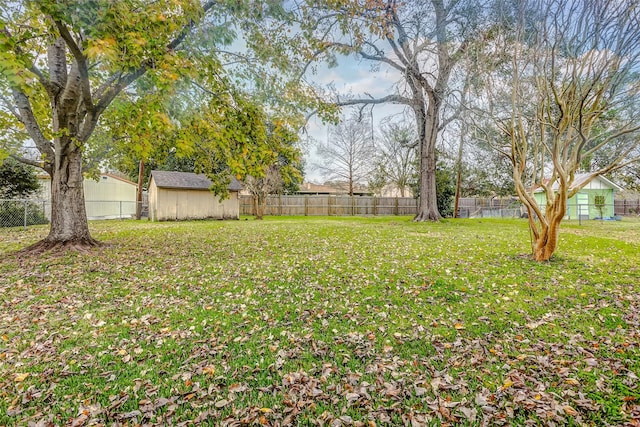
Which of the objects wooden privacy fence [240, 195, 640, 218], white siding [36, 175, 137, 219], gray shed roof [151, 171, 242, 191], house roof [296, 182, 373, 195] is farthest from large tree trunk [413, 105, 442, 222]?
white siding [36, 175, 137, 219]

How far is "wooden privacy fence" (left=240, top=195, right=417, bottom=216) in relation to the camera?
80.7 feet

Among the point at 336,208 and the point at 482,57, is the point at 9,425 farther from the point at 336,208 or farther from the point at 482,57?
the point at 336,208

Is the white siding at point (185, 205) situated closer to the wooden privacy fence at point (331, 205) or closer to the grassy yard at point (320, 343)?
the wooden privacy fence at point (331, 205)

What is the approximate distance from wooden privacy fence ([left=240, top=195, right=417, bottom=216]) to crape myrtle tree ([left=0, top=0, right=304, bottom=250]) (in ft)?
54.9

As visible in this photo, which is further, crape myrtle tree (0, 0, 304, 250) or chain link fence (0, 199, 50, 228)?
chain link fence (0, 199, 50, 228)

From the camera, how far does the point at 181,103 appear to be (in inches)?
239

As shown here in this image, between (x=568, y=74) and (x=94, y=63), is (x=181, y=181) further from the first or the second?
(x=568, y=74)

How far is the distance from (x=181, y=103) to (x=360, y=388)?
603 cm

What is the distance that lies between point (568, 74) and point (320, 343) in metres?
6.13

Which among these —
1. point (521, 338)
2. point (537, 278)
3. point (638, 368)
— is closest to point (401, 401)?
point (521, 338)

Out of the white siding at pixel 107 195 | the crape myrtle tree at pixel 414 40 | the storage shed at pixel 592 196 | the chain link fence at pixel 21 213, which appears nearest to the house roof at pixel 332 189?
the white siding at pixel 107 195

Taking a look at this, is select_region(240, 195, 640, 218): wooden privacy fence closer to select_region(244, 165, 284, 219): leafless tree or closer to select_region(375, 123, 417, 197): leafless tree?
select_region(375, 123, 417, 197): leafless tree

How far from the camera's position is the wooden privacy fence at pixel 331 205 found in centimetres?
2461

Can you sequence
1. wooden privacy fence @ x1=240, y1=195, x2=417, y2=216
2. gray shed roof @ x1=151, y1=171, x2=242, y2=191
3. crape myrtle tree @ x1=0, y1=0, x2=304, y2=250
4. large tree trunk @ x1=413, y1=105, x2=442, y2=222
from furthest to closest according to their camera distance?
wooden privacy fence @ x1=240, y1=195, x2=417, y2=216
gray shed roof @ x1=151, y1=171, x2=242, y2=191
large tree trunk @ x1=413, y1=105, x2=442, y2=222
crape myrtle tree @ x1=0, y1=0, x2=304, y2=250
